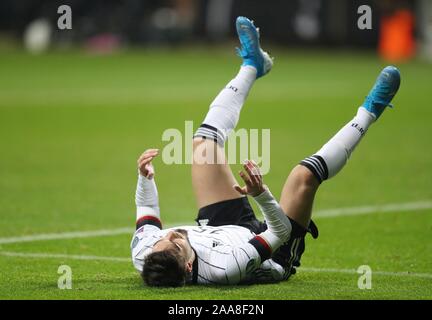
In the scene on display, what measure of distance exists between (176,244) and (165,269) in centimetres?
20

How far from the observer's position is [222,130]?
8.66 meters

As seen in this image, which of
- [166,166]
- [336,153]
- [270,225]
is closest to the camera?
[270,225]

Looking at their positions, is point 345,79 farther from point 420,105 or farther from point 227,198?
point 227,198

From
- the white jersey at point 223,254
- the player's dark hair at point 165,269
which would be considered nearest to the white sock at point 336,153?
the white jersey at point 223,254

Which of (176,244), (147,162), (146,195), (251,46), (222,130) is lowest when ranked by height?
(176,244)

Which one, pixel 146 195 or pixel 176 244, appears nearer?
pixel 176 244

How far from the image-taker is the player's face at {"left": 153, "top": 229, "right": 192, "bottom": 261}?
7.46 meters

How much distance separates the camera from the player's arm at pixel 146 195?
7989 millimetres

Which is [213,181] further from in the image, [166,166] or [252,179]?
[166,166]

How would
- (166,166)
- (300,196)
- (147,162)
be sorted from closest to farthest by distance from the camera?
(300,196) → (147,162) → (166,166)

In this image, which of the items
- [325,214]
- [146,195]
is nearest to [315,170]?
[146,195]

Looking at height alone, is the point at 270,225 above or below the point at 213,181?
below

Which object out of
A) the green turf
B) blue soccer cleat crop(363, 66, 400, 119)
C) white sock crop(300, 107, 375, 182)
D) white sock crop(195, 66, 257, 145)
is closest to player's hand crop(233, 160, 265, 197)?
the green turf
